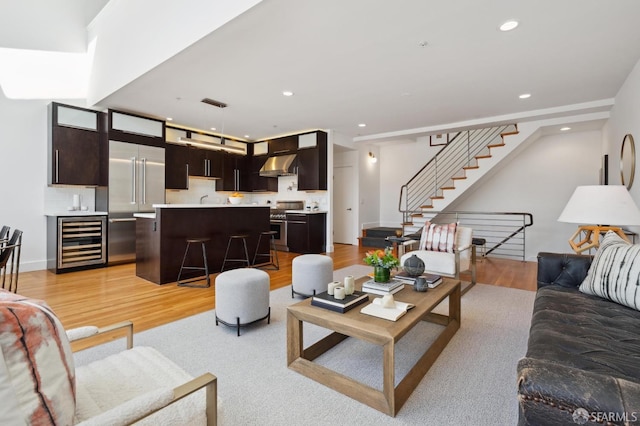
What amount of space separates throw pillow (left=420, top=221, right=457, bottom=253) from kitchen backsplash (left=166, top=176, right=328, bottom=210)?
10.1 feet

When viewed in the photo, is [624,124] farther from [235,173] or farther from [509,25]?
[235,173]

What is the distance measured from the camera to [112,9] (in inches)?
172

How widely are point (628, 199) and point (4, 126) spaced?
7.56 m

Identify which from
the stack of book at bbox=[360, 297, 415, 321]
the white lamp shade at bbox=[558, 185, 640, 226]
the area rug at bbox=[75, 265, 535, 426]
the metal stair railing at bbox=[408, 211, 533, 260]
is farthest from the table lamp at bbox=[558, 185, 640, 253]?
the metal stair railing at bbox=[408, 211, 533, 260]

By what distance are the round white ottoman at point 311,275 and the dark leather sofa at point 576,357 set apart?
1.98 meters

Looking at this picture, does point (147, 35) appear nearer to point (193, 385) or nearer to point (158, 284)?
point (158, 284)

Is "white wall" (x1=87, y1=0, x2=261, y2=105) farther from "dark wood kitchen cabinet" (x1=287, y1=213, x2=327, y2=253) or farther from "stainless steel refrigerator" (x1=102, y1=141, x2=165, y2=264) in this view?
"dark wood kitchen cabinet" (x1=287, y1=213, x2=327, y2=253)

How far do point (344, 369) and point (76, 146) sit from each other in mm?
5507

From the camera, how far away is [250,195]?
8.52 m

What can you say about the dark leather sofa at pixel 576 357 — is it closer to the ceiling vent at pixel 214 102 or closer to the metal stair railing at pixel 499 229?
the metal stair railing at pixel 499 229

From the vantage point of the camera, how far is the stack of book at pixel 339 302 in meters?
1.98

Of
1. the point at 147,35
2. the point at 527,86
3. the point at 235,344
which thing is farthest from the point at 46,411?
the point at 527,86

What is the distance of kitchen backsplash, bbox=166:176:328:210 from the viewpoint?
6.98 meters

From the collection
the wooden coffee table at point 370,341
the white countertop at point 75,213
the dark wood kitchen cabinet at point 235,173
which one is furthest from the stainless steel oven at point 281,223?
the wooden coffee table at point 370,341
